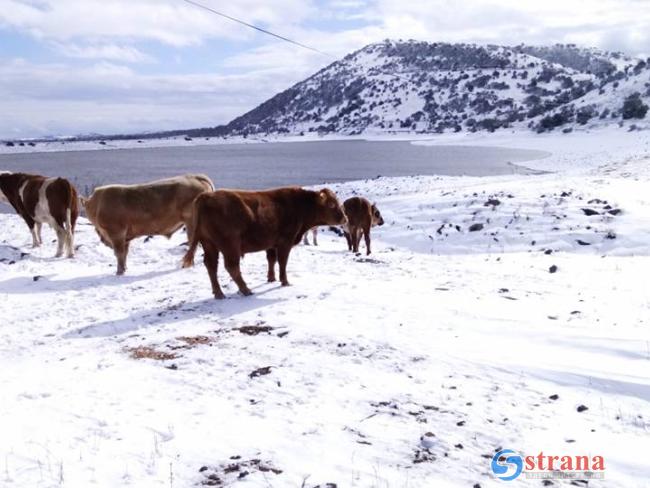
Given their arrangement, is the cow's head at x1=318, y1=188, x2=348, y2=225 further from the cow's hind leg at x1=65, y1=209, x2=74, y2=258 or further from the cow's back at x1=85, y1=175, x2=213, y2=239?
the cow's hind leg at x1=65, y1=209, x2=74, y2=258

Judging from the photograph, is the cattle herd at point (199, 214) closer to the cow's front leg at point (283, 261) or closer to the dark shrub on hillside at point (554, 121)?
the cow's front leg at point (283, 261)

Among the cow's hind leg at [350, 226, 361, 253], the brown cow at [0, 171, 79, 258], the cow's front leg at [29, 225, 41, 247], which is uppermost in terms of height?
the brown cow at [0, 171, 79, 258]

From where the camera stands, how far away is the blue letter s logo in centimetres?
399

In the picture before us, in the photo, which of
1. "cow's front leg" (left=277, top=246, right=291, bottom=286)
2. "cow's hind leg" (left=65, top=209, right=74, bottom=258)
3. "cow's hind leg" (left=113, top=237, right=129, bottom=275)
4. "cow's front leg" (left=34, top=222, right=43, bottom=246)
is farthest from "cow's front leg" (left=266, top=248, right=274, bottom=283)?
"cow's front leg" (left=34, top=222, right=43, bottom=246)

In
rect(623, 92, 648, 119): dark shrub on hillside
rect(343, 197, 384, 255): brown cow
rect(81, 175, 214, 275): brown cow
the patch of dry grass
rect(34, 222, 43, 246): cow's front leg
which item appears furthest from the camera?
rect(623, 92, 648, 119): dark shrub on hillside

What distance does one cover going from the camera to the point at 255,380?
18.5 ft

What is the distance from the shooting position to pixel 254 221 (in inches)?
355

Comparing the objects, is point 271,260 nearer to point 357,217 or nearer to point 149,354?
point 149,354

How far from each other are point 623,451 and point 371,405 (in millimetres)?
1883

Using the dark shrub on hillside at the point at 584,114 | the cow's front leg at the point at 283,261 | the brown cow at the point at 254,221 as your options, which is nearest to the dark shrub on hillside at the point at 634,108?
the dark shrub on hillside at the point at 584,114

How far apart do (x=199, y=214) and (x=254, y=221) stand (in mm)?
806

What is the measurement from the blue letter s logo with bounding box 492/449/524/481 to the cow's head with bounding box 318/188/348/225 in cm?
610

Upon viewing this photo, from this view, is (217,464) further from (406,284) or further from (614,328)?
(406,284)

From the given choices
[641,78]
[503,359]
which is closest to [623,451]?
[503,359]
